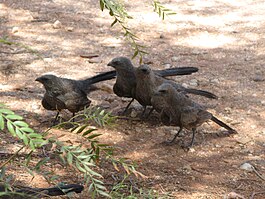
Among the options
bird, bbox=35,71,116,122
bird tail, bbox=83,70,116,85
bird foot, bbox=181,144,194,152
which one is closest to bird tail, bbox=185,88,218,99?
bird tail, bbox=83,70,116,85

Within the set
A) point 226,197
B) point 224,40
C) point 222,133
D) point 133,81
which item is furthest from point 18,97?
point 224,40

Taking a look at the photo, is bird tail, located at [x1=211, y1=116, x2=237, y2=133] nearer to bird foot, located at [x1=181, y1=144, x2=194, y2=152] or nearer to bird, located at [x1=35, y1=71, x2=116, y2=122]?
bird foot, located at [x1=181, y1=144, x2=194, y2=152]

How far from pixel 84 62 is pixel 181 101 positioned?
8.32 ft

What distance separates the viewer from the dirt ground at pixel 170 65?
13.9ft

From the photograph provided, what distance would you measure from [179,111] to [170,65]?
2.33m

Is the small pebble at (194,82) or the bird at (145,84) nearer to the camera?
the bird at (145,84)

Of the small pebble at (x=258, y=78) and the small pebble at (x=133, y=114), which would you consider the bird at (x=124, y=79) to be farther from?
the small pebble at (x=258, y=78)

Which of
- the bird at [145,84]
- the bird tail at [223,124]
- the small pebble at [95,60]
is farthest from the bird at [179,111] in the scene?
the small pebble at [95,60]

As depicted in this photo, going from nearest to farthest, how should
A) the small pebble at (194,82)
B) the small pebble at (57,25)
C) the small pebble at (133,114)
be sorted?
the small pebble at (133,114)
the small pebble at (194,82)
the small pebble at (57,25)

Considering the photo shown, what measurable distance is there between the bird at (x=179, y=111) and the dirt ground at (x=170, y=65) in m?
0.22

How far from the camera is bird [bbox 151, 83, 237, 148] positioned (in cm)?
459

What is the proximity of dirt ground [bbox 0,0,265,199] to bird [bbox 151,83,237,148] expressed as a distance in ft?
0.72

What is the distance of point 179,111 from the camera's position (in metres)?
4.66

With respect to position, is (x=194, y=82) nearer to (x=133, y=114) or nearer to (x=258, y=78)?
(x=258, y=78)
